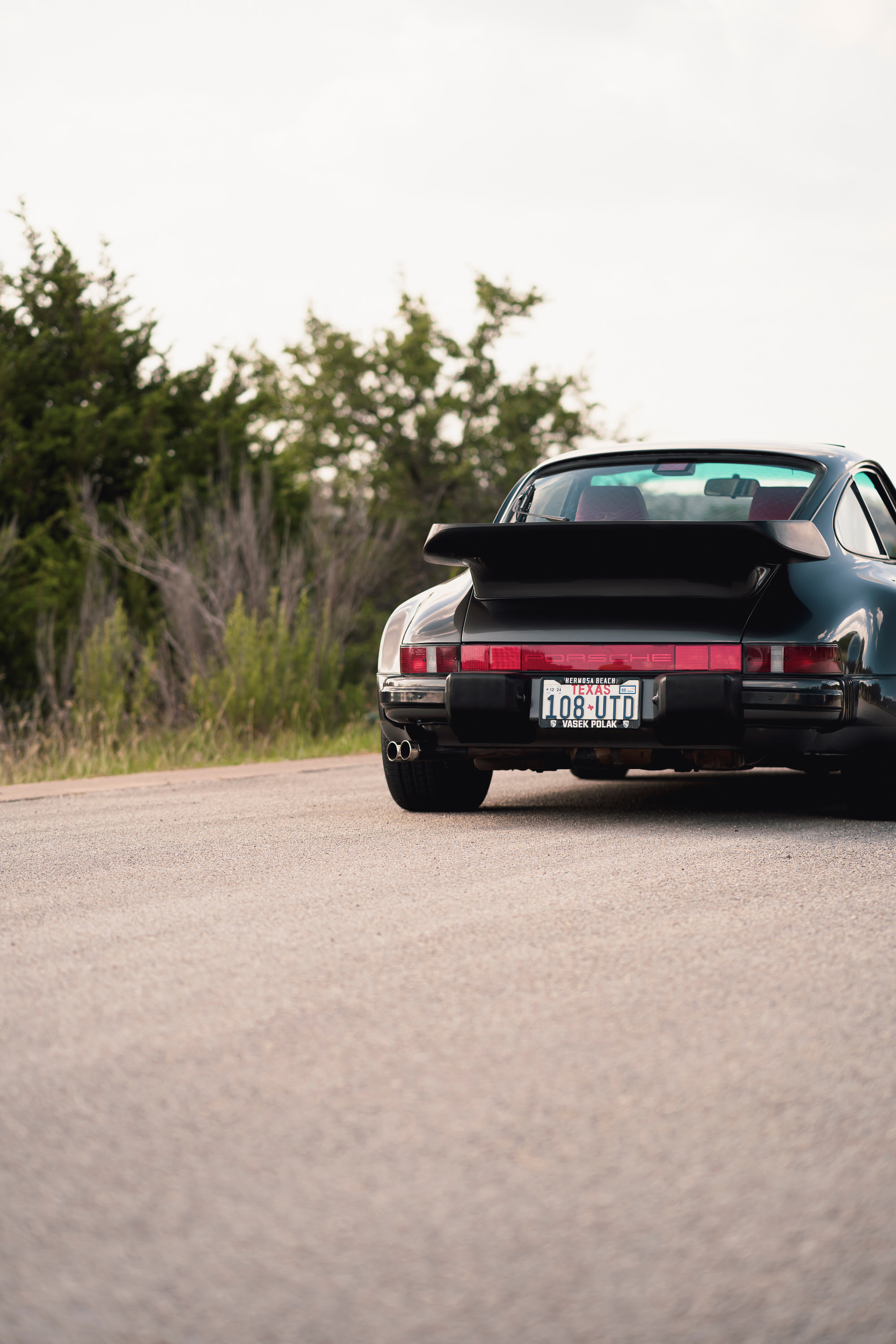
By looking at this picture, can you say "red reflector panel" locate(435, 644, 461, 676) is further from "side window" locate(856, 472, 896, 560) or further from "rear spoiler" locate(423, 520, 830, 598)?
"side window" locate(856, 472, 896, 560)

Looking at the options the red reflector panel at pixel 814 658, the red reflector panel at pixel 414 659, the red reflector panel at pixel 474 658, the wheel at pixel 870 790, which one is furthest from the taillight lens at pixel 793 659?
the red reflector panel at pixel 414 659

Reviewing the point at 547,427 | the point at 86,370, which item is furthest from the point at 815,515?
the point at 547,427

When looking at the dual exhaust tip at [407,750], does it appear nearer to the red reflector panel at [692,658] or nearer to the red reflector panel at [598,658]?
the red reflector panel at [598,658]

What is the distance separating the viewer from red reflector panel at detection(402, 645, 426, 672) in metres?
6.67

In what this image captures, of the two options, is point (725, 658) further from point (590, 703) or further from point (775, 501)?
point (775, 501)

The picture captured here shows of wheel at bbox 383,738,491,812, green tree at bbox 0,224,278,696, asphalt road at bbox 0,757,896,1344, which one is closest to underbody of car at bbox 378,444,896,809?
wheel at bbox 383,738,491,812

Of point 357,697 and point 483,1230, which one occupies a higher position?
point 483,1230

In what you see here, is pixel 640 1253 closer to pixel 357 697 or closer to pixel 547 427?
pixel 357 697

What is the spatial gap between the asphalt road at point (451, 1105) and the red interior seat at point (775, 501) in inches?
73.4

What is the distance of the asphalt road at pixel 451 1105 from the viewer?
2088 millimetres

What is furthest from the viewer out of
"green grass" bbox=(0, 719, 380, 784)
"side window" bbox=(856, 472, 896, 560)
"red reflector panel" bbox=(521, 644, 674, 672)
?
"green grass" bbox=(0, 719, 380, 784)

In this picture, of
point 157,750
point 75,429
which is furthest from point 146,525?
point 157,750

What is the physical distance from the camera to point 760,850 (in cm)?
580

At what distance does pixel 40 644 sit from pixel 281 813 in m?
9.00
